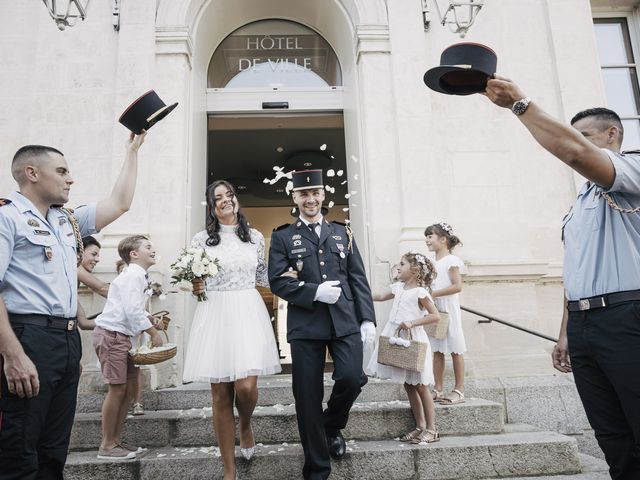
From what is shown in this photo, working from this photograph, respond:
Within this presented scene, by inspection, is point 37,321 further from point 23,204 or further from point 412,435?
point 412,435

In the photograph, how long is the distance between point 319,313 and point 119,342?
6.45ft

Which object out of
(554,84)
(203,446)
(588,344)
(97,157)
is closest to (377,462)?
(203,446)

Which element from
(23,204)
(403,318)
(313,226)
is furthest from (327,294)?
(23,204)

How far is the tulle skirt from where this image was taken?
151 inches

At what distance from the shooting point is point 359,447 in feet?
13.9

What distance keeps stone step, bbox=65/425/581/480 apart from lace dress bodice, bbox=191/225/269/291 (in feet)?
4.63

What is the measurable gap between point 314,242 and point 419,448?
1922 mm

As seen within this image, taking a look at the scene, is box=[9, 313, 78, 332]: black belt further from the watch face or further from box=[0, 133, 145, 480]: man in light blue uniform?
the watch face

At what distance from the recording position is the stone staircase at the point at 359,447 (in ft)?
13.1

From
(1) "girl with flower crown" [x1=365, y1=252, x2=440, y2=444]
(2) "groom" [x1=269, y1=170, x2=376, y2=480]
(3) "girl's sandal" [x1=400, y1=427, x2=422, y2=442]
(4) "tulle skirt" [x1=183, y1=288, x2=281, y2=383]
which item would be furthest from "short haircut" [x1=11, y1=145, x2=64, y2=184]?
(3) "girl's sandal" [x1=400, y1=427, x2=422, y2=442]

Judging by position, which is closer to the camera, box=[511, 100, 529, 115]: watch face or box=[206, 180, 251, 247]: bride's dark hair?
box=[511, 100, 529, 115]: watch face

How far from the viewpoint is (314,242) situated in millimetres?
4109

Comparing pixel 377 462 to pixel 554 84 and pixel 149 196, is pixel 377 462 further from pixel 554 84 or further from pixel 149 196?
pixel 554 84

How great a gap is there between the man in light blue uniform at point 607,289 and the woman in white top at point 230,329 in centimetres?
230
